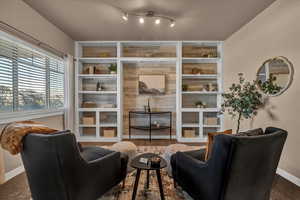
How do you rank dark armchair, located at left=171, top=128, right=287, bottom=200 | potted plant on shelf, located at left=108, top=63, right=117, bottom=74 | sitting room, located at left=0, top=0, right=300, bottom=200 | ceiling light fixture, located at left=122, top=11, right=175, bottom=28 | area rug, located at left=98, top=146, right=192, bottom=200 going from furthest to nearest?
1. potted plant on shelf, located at left=108, top=63, right=117, bottom=74
2. ceiling light fixture, located at left=122, top=11, right=175, bottom=28
3. area rug, located at left=98, top=146, right=192, bottom=200
4. sitting room, located at left=0, top=0, right=300, bottom=200
5. dark armchair, located at left=171, top=128, right=287, bottom=200

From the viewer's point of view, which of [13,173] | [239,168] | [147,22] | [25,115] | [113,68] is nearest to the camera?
[239,168]

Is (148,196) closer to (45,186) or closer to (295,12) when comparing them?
(45,186)

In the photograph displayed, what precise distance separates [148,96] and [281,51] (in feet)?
10.3

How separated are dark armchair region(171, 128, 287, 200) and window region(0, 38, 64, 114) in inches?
111

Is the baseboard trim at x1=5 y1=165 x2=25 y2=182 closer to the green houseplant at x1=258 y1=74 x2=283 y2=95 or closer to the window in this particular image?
the window

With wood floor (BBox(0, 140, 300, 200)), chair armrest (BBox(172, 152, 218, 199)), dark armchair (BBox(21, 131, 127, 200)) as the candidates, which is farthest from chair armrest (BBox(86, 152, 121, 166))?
wood floor (BBox(0, 140, 300, 200))

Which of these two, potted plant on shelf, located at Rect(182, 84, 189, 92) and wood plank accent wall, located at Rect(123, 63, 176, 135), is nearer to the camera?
potted plant on shelf, located at Rect(182, 84, 189, 92)

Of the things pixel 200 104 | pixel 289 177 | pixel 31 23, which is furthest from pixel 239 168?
pixel 31 23

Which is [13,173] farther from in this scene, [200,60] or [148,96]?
[200,60]

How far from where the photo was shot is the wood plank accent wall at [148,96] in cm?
475

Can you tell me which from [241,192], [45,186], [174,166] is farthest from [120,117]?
[241,192]

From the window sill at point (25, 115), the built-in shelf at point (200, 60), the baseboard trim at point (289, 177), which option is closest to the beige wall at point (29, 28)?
the window sill at point (25, 115)

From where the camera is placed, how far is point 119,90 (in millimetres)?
4395

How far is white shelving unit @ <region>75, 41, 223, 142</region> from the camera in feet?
14.5
